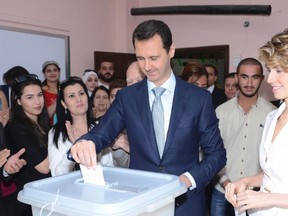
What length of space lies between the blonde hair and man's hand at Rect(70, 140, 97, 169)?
67 centimetres

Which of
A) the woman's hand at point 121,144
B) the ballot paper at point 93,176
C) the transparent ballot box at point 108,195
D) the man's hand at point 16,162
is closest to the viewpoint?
the transparent ballot box at point 108,195

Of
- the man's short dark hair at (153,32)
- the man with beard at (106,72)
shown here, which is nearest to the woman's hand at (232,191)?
the man's short dark hair at (153,32)

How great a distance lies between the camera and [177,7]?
5117mm

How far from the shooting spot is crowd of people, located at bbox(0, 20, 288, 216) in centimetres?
121

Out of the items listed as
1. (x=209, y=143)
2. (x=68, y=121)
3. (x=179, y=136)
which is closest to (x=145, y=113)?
(x=179, y=136)

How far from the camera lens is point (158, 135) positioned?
1405mm

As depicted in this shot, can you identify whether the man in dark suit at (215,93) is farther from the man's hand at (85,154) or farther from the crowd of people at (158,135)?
the man's hand at (85,154)

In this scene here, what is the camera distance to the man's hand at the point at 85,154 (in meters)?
1.12

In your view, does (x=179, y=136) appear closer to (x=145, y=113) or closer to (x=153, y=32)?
(x=145, y=113)

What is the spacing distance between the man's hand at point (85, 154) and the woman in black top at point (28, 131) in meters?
0.86

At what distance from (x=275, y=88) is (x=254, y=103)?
1.24 meters

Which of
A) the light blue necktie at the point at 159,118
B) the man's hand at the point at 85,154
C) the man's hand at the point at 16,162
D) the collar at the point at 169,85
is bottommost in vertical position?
the man's hand at the point at 16,162

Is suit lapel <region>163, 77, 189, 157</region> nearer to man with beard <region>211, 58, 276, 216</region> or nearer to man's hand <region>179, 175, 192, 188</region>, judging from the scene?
man's hand <region>179, 175, 192, 188</region>

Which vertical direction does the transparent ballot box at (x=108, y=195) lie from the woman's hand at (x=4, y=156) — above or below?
above
